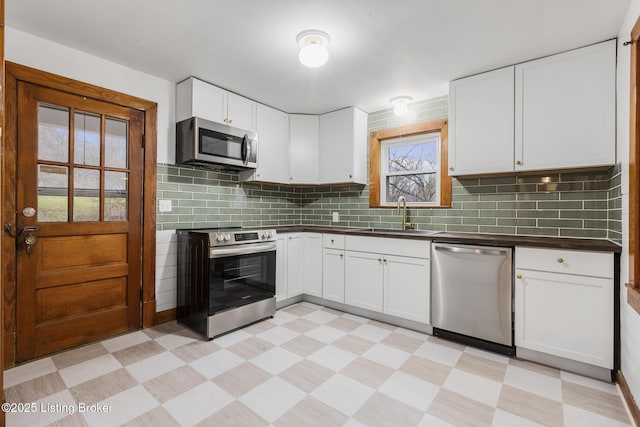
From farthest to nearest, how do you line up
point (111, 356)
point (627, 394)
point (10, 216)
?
1. point (111, 356)
2. point (10, 216)
3. point (627, 394)

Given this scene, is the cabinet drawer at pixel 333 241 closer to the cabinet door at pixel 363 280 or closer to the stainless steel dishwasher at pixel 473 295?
the cabinet door at pixel 363 280

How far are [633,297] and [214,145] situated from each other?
10.3ft

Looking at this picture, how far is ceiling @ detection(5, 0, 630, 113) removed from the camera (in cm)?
187

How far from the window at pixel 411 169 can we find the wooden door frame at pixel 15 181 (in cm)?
250

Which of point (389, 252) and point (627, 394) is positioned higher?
point (389, 252)

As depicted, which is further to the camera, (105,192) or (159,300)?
(159,300)

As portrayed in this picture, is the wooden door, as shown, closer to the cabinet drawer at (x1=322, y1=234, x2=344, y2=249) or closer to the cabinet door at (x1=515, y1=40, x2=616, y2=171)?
the cabinet drawer at (x1=322, y1=234, x2=344, y2=249)

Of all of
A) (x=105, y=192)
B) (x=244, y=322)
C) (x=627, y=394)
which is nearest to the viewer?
(x=627, y=394)

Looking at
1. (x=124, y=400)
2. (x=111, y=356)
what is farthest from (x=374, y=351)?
(x=111, y=356)

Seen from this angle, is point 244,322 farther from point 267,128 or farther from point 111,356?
point 267,128

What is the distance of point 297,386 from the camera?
1.90 m

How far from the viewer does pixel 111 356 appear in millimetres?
2238

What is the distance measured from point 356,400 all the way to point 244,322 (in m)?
1.38

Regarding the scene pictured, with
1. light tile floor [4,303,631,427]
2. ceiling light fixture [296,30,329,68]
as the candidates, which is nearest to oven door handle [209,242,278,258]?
light tile floor [4,303,631,427]
